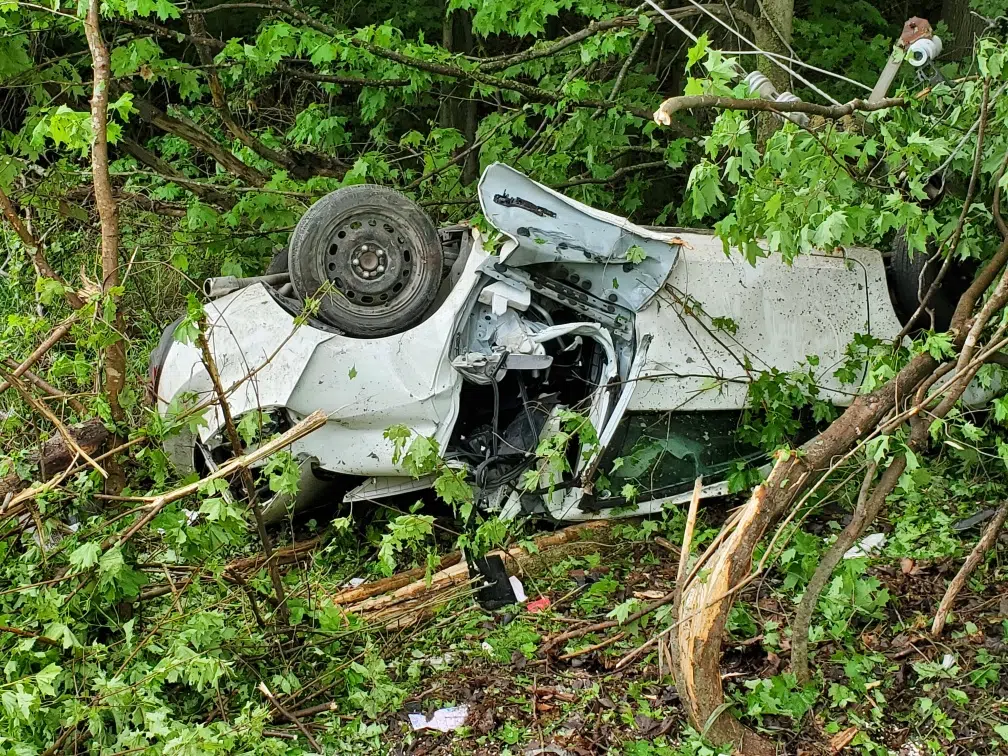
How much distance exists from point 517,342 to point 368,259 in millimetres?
869

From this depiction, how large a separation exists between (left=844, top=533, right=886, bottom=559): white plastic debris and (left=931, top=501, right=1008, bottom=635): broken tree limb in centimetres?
60

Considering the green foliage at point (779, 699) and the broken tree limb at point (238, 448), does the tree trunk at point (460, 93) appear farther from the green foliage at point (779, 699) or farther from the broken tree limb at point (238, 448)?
the green foliage at point (779, 699)

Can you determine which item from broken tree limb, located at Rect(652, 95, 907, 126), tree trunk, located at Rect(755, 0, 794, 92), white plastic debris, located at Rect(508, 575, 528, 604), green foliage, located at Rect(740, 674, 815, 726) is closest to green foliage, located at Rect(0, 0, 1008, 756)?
green foliage, located at Rect(740, 674, 815, 726)

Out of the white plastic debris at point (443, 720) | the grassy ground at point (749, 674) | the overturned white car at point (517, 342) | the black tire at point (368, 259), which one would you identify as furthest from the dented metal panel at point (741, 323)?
the white plastic debris at point (443, 720)

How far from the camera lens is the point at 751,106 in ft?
11.3

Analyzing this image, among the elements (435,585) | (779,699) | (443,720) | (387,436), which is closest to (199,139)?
(387,436)

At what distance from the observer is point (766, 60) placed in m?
6.51

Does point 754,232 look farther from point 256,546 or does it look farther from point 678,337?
point 256,546

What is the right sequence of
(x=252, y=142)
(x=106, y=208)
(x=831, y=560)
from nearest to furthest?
(x=831, y=560)
(x=106, y=208)
(x=252, y=142)

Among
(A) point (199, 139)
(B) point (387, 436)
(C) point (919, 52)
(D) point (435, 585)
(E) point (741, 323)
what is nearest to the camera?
(C) point (919, 52)

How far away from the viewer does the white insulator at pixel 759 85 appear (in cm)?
383

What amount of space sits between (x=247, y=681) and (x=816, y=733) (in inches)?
89.8

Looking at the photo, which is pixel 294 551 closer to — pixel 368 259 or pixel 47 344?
pixel 368 259

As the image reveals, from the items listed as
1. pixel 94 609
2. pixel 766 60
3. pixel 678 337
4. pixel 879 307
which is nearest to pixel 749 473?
pixel 678 337
